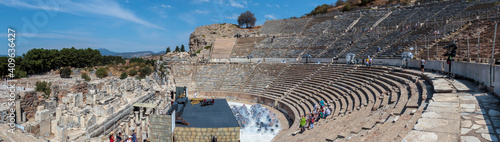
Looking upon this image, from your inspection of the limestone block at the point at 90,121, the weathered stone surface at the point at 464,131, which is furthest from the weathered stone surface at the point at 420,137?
the limestone block at the point at 90,121

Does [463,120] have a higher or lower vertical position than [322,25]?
lower

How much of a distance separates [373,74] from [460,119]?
10.4 meters

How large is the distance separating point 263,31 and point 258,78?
19.3 metres

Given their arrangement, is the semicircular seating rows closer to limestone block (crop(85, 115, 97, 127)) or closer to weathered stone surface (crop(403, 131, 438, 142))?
weathered stone surface (crop(403, 131, 438, 142))

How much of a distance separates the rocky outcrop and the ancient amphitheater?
4.98 m

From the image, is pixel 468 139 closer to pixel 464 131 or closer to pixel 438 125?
pixel 464 131

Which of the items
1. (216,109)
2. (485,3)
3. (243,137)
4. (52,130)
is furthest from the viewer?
(485,3)

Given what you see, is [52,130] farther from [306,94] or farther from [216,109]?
[306,94]

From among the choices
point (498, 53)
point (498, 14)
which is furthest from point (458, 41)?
point (498, 14)

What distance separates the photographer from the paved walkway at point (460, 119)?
4.33 metres

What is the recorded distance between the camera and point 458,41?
55.3ft

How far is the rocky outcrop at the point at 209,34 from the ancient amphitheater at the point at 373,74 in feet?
16.4

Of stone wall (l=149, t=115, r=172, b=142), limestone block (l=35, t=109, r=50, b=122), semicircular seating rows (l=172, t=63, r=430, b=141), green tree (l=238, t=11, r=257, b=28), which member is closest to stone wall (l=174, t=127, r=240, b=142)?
stone wall (l=149, t=115, r=172, b=142)

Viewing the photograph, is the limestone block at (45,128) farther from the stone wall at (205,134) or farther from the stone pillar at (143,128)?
the stone wall at (205,134)
